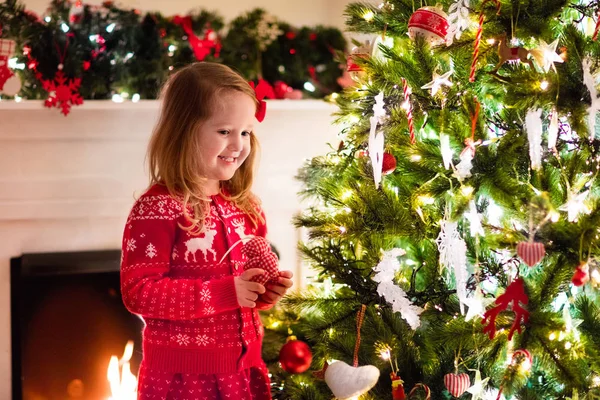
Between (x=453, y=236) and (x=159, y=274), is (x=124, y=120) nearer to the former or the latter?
(x=159, y=274)

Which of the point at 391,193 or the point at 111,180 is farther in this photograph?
the point at 111,180

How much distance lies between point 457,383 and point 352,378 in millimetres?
214

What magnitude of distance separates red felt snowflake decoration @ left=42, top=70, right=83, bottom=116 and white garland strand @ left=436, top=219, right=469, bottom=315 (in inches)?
50.4

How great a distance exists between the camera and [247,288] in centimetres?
142

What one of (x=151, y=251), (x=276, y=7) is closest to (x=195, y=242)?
(x=151, y=251)

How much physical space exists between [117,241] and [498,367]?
1403 millimetres

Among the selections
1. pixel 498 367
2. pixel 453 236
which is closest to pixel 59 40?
pixel 453 236

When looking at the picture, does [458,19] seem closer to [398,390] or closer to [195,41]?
[398,390]

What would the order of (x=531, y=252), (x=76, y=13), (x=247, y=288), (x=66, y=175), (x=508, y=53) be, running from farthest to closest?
(x=66, y=175)
(x=76, y=13)
(x=247, y=288)
(x=508, y=53)
(x=531, y=252)

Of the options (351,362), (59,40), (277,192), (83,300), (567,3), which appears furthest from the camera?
(277,192)

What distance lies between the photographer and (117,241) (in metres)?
2.44

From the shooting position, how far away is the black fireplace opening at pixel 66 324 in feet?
7.52

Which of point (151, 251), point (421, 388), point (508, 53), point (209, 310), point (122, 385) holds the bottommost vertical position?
point (122, 385)

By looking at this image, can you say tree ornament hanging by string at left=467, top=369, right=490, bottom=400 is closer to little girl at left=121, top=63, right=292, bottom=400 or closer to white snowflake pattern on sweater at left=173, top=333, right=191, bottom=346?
little girl at left=121, top=63, right=292, bottom=400
